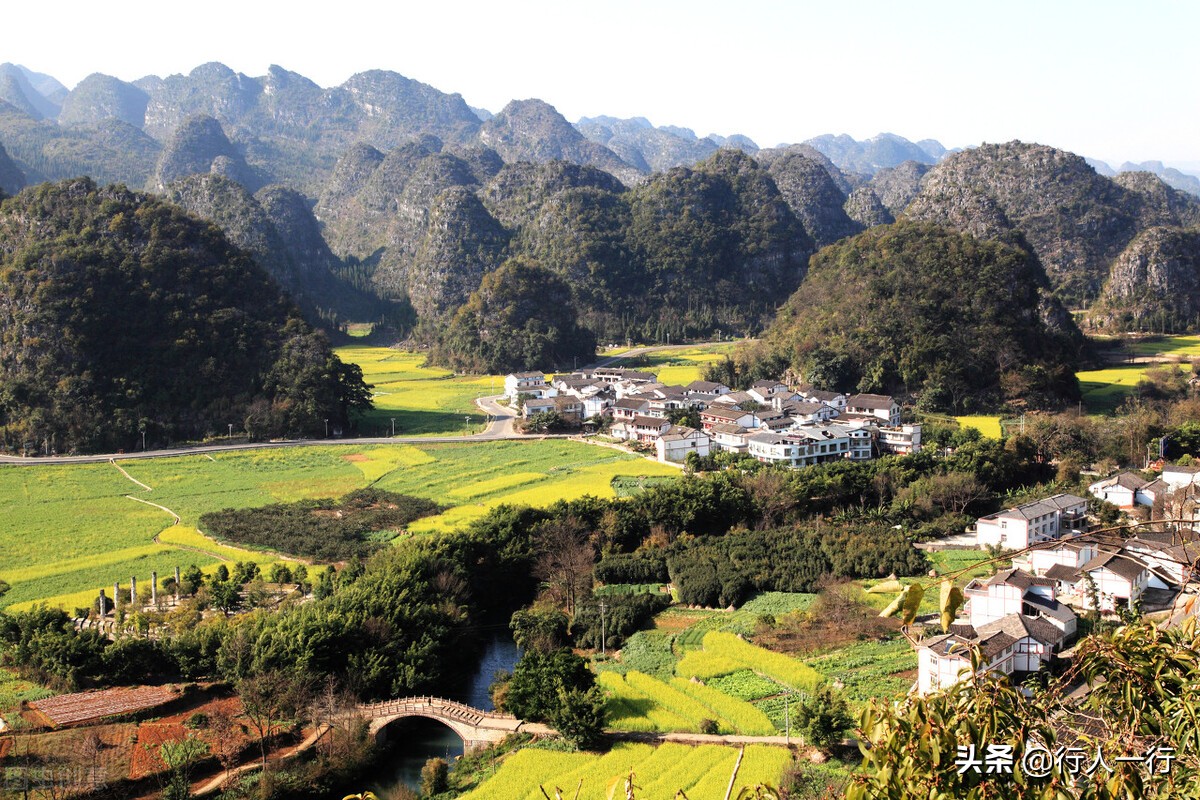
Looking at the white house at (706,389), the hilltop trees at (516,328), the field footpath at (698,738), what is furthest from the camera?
the hilltop trees at (516,328)

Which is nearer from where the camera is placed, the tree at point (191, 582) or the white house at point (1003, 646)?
the white house at point (1003, 646)

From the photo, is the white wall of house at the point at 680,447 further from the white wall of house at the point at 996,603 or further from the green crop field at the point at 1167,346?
the green crop field at the point at 1167,346

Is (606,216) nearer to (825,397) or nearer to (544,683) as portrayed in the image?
(825,397)

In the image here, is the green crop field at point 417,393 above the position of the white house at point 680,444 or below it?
above

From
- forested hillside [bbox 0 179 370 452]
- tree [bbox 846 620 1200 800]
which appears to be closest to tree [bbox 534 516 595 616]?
tree [bbox 846 620 1200 800]

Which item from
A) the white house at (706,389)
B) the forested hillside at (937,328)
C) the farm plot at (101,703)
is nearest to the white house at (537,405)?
the white house at (706,389)

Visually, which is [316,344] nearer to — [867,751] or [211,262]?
[211,262]

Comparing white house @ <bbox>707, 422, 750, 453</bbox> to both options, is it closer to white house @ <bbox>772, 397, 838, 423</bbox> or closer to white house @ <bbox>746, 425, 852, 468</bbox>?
white house @ <bbox>746, 425, 852, 468</bbox>
